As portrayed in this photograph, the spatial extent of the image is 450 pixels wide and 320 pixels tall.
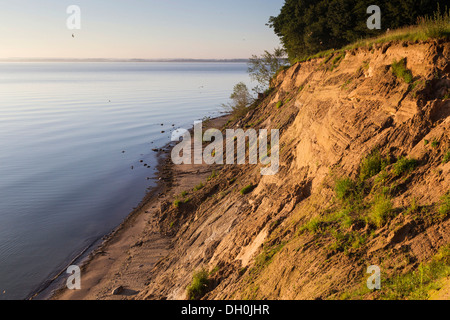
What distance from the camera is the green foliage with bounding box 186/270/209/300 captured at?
10.9 metres

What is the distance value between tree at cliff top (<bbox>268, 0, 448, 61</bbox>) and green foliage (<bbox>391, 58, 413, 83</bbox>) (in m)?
7.96

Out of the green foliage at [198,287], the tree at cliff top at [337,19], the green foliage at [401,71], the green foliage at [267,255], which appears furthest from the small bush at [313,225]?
the tree at cliff top at [337,19]

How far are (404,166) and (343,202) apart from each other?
196 cm

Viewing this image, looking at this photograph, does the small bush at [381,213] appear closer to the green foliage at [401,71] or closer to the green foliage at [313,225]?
the green foliage at [313,225]

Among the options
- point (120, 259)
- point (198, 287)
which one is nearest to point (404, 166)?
point (198, 287)

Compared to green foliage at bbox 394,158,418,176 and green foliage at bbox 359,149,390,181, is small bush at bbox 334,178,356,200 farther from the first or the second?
green foliage at bbox 394,158,418,176

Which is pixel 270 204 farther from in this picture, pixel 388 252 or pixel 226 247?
pixel 388 252

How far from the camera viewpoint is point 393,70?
471 inches

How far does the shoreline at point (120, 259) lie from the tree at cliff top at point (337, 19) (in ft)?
64.8

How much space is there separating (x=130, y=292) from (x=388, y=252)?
1254 cm

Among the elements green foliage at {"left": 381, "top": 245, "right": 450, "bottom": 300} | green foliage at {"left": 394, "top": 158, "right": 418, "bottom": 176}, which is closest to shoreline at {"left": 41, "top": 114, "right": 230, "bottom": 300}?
green foliage at {"left": 381, "top": 245, "right": 450, "bottom": 300}

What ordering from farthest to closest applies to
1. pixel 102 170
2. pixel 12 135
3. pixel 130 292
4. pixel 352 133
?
pixel 12 135 → pixel 102 170 → pixel 130 292 → pixel 352 133
